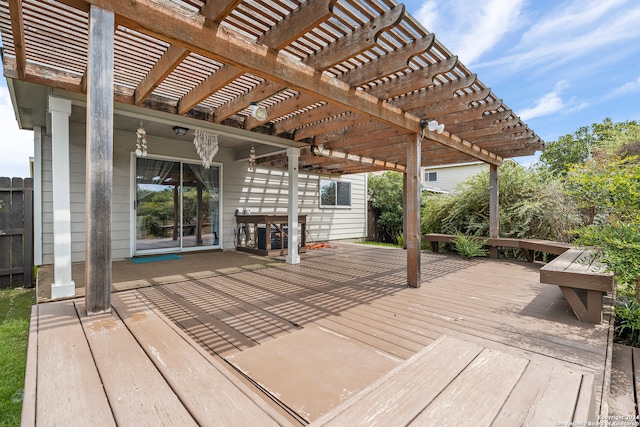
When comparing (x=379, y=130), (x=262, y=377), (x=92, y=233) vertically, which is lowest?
(x=262, y=377)

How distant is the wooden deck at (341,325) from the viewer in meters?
1.71

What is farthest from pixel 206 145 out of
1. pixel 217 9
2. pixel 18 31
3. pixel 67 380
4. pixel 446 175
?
pixel 446 175

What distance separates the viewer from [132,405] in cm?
91

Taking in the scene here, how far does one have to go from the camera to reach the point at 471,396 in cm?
99

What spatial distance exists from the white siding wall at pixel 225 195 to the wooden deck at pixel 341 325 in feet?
7.71

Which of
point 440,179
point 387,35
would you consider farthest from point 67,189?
point 440,179

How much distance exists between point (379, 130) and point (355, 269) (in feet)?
7.77

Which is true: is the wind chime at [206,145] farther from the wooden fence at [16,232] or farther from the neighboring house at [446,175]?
the neighboring house at [446,175]

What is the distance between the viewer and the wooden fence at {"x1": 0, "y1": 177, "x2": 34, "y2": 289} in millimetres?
4066

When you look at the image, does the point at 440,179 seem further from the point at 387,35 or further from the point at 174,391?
A: the point at 174,391

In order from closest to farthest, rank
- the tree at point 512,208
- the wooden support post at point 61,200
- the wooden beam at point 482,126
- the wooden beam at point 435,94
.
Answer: the wooden support post at point 61,200, the wooden beam at point 435,94, the wooden beam at point 482,126, the tree at point 512,208

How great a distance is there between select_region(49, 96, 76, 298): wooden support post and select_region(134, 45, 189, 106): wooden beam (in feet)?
2.47

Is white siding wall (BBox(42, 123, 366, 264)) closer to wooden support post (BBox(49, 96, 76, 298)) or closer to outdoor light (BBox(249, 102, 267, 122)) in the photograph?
wooden support post (BBox(49, 96, 76, 298))

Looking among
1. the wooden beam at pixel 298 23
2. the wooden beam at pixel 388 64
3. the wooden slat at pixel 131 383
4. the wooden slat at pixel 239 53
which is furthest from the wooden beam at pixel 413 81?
the wooden slat at pixel 131 383
